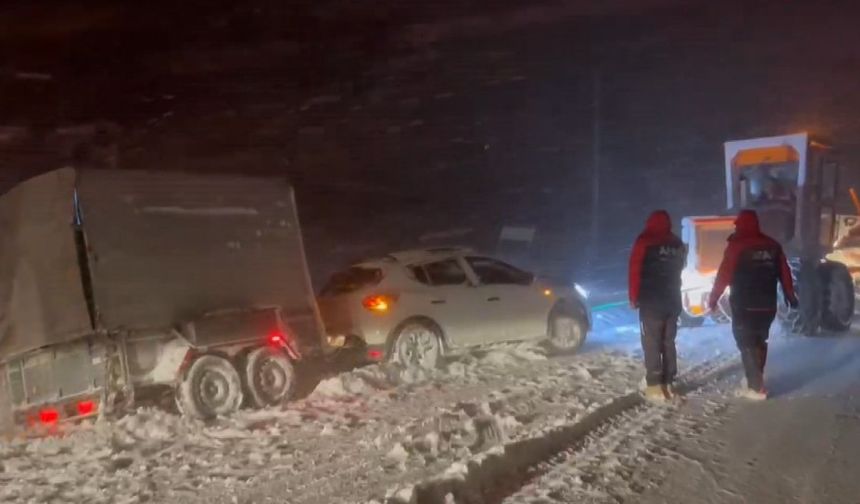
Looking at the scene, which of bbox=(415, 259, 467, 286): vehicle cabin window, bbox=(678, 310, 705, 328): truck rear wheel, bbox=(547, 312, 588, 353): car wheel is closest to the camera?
bbox=(415, 259, 467, 286): vehicle cabin window

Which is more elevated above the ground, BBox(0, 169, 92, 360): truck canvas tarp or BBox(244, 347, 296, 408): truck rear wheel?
BBox(0, 169, 92, 360): truck canvas tarp

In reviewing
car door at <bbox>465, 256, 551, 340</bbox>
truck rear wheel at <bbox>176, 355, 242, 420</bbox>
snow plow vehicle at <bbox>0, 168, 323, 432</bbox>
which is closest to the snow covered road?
car door at <bbox>465, 256, 551, 340</bbox>

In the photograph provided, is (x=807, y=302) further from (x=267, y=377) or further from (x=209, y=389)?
(x=209, y=389)

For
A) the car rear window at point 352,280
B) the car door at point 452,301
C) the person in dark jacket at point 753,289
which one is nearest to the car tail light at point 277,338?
the car rear window at point 352,280

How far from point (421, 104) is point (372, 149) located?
3710 mm

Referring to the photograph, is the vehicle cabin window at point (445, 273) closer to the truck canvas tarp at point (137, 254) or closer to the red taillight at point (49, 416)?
the truck canvas tarp at point (137, 254)

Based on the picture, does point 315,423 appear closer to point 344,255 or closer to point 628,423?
point 628,423

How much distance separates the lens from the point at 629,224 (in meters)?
44.7

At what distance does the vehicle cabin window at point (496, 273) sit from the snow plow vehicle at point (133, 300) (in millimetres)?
3037

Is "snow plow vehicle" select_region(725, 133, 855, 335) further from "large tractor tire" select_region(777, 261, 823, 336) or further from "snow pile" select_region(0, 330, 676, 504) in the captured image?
"snow pile" select_region(0, 330, 676, 504)

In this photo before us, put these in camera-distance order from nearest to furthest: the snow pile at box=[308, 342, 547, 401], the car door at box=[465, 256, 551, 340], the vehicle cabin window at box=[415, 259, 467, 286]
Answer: the snow pile at box=[308, 342, 547, 401]
the vehicle cabin window at box=[415, 259, 467, 286]
the car door at box=[465, 256, 551, 340]

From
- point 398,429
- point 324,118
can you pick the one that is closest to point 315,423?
point 398,429

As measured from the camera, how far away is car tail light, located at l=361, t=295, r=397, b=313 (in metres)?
10.3

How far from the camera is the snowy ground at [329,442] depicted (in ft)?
19.1
